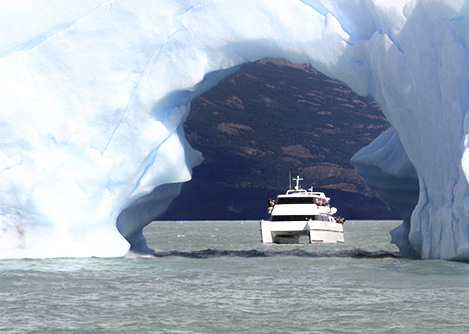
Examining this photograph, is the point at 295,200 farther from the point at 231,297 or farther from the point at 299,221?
the point at 231,297

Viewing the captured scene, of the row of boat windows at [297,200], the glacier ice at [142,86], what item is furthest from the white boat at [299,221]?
the glacier ice at [142,86]

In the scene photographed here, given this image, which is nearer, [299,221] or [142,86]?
[142,86]

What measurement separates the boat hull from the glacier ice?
37.8 feet

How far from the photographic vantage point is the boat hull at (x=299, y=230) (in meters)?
28.1

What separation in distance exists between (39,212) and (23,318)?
18.6 feet

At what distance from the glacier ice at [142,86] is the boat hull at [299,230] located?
1153 centimetres

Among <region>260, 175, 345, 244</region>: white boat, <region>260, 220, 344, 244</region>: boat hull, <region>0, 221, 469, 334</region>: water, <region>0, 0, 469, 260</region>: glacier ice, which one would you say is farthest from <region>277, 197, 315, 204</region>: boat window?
<region>0, 221, 469, 334</region>: water

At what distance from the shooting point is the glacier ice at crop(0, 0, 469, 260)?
1502 centimetres

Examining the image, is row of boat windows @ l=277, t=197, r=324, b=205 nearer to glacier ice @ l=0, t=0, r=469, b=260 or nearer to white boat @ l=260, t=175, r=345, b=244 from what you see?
white boat @ l=260, t=175, r=345, b=244

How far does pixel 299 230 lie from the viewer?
2800 cm

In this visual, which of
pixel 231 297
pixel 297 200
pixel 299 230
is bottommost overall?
pixel 231 297

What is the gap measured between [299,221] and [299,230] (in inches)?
29.1

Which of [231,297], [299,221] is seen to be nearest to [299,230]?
[299,221]

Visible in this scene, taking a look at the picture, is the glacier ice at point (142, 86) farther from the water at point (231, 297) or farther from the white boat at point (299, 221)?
the white boat at point (299, 221)
